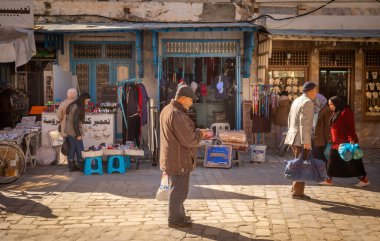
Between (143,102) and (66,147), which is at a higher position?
(143,102)

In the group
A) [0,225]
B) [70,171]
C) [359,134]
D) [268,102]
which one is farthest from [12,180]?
[359,134]

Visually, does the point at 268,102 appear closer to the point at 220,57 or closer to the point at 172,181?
the point at 220,57

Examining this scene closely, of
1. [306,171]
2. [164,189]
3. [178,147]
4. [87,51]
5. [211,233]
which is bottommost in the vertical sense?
[211,233]

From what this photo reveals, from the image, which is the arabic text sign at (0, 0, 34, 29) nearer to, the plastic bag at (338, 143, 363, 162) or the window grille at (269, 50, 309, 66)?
the window grille at (269, 50, 309, 66)

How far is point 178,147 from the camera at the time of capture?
20.6ft

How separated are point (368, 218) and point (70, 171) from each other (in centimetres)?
628

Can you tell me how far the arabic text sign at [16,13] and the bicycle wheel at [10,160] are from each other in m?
3.76

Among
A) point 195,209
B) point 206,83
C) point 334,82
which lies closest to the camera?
point 195,209

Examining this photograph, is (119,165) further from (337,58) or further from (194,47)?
(337,58)

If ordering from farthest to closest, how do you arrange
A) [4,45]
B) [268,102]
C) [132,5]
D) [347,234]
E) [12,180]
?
[132,5] < [268,102] < [4,45] < [12,180] < [347,234]

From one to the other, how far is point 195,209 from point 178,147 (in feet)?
4.93

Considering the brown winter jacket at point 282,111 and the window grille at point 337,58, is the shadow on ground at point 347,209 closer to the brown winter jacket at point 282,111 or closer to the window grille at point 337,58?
the brown winter jacket at point 282,111

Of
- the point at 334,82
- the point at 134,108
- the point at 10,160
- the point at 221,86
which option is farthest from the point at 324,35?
the point at 10,160

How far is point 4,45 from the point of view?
33.4ft
